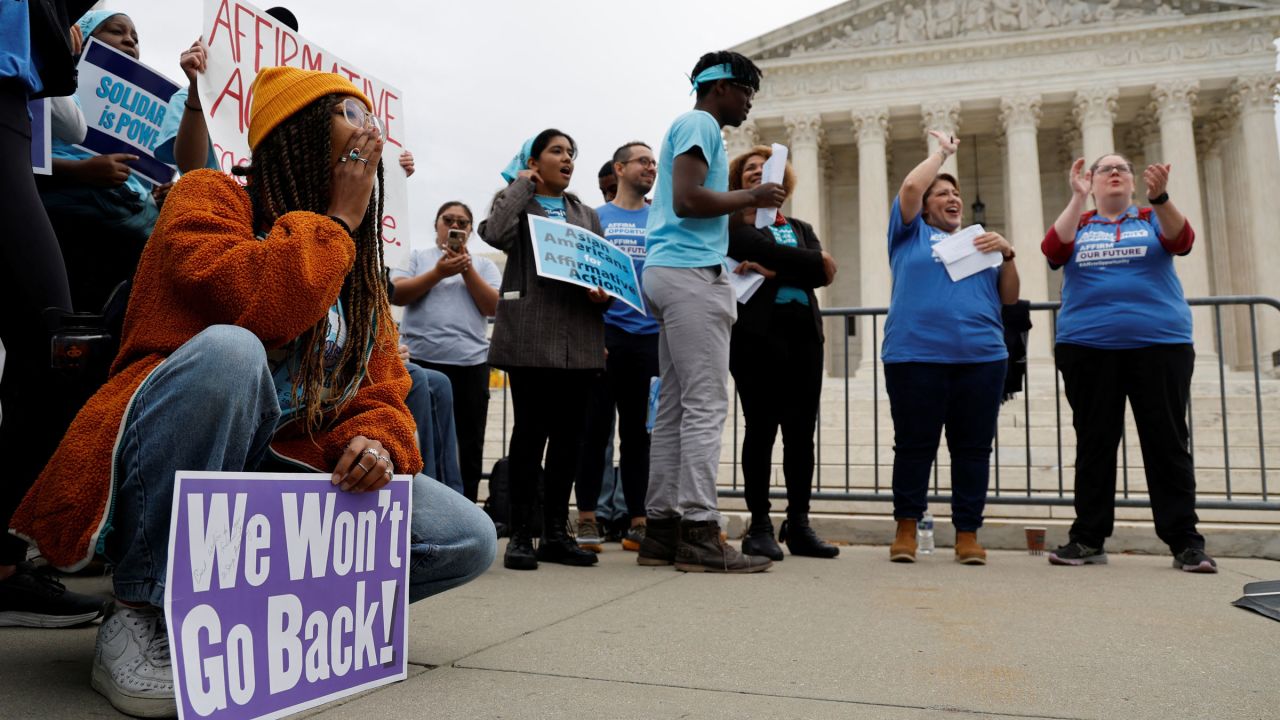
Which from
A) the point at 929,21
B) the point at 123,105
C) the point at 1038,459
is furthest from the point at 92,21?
the point at 929,21

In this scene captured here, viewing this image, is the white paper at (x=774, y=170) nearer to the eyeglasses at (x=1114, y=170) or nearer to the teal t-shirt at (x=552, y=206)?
the teal t-shirt at (x=552, y=206)

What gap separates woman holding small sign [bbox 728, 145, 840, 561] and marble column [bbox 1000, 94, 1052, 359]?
22.1m

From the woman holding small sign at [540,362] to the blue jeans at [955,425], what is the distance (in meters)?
1.61

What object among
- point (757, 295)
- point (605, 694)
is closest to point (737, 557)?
point (757, 295)

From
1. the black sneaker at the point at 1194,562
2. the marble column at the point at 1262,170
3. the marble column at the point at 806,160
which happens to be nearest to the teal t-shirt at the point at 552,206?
the black sneaker at the point at 1194,562

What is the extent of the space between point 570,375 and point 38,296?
2.33 metres

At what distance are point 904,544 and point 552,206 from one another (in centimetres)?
241

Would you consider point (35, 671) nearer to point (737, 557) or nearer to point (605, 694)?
point (605, 694)

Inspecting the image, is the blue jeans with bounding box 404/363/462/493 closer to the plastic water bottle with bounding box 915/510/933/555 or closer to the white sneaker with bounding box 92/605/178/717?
the white sneaker with bounding box 92/605/178/717

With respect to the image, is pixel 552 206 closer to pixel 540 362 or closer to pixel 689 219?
pixel 689 219

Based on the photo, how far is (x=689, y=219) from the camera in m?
4.23

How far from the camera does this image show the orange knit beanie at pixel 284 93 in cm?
213

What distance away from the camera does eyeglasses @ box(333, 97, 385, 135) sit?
2.15 metres

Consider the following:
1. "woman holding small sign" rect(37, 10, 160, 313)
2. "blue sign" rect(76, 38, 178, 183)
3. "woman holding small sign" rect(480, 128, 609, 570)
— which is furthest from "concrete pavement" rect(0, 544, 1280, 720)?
"blue sign" rect(76, 38, 178, 183)
